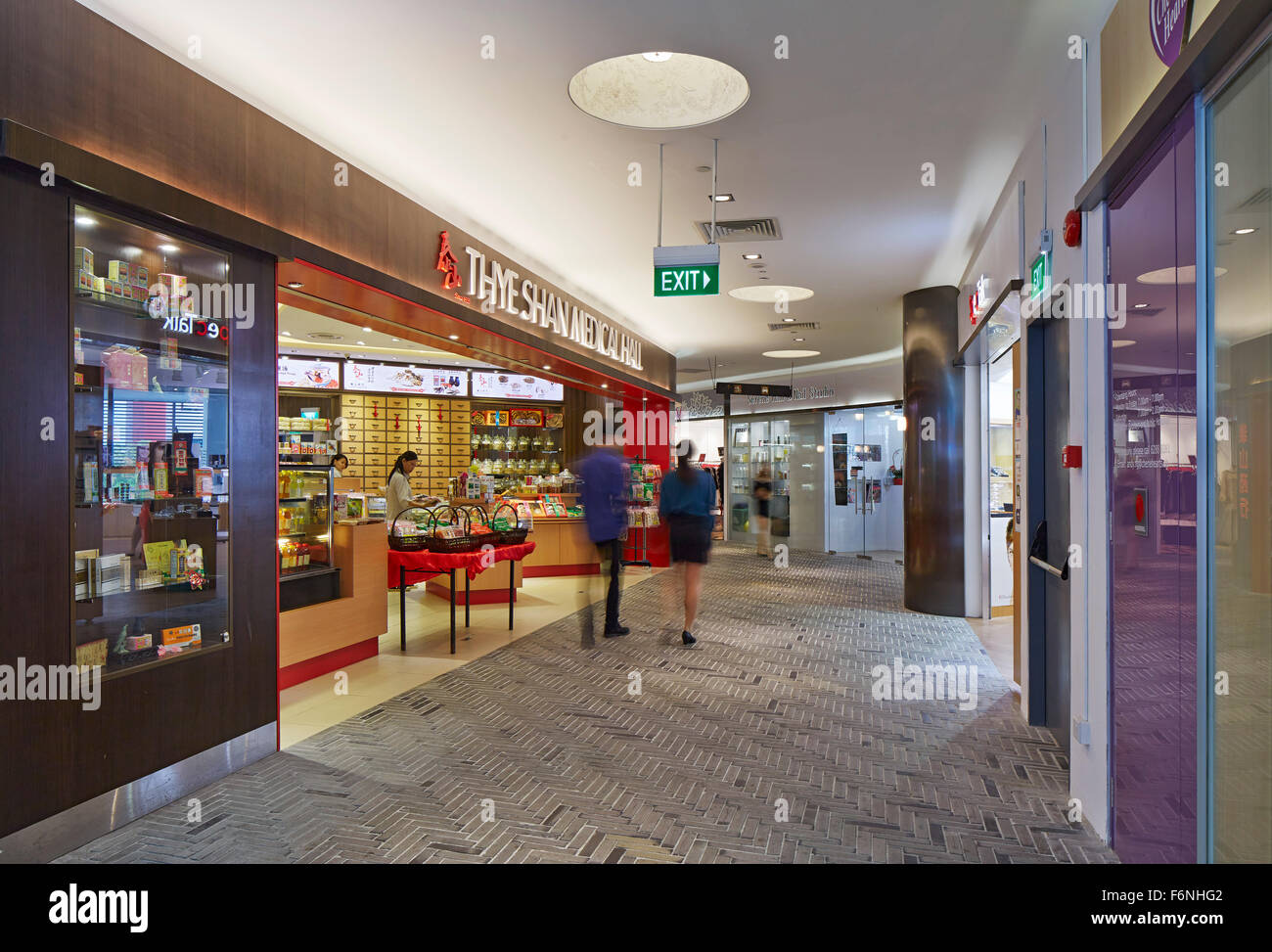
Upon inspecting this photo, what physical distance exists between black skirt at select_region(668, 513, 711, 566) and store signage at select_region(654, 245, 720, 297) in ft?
7.45

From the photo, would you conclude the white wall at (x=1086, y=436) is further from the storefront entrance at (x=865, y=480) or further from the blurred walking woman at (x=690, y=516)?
the storefront entrance at (x=865, y=480)

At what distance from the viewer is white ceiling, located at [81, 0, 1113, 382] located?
143 inches

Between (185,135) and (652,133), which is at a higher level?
(652,133)

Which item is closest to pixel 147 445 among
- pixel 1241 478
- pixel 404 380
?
pixel 1241 478

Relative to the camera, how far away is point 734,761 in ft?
13.9

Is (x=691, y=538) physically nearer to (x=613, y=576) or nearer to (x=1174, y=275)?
(x=613, y=576)

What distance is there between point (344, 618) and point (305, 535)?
0.76m

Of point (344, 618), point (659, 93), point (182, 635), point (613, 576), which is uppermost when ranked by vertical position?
point (659, 93)

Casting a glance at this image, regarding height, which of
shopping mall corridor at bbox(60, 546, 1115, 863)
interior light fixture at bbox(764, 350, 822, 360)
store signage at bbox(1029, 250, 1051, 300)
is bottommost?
shopping mall corridor at bbox(60, 546, 1115, 863)

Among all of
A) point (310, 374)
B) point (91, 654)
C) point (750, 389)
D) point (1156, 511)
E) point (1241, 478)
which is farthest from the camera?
point (750, 389)

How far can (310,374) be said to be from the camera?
1206 cm

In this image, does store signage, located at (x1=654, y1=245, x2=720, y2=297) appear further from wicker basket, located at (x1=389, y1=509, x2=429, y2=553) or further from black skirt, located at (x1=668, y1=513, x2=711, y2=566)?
wicker basket, located at (x1=389, y1=509, x2=429, y2=553)

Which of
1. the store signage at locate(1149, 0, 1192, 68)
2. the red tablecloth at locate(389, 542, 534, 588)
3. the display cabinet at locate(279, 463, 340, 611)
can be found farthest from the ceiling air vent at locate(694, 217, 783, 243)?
the store signage at locate(1149, 0, 1192, 68)
